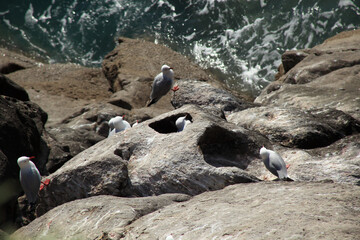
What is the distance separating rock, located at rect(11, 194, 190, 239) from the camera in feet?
13.8

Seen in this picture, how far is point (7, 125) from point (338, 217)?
5013 mm

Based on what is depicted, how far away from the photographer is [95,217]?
14.7ft

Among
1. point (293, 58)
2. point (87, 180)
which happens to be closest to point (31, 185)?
point (87, 180)

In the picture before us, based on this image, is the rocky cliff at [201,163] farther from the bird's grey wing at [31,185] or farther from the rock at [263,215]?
the bird's grey wing at [31,185]

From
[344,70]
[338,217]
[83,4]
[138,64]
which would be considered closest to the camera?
[338,217]

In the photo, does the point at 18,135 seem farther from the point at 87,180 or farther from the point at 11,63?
the point at 11,63

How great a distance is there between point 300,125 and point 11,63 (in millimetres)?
10743

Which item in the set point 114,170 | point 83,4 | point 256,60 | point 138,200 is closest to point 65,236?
point 138,200

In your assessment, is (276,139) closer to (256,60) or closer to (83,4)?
(256,60)

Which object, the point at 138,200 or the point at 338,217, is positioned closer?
the point at 338,217

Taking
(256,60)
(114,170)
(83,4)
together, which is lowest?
(256,60)

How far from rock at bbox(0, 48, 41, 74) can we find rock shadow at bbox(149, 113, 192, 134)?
895 cm

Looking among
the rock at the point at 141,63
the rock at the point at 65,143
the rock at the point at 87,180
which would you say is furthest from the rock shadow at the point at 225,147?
the rock at the point at 141,63

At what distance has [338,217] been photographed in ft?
11.5
